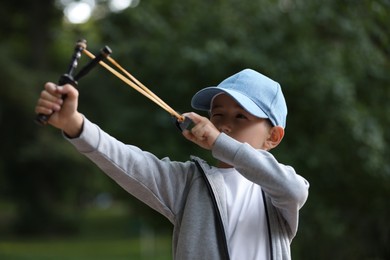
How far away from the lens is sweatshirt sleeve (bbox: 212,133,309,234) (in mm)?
2225

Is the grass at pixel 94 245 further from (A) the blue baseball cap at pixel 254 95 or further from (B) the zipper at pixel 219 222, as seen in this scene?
(B) the zipper at pixel 219 222

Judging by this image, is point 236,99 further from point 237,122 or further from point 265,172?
point 265,172

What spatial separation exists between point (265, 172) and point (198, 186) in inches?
10.7

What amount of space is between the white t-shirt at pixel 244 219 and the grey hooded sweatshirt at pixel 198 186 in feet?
0.10

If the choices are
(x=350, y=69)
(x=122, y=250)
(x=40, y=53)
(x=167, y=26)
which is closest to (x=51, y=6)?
(x=40, y=53)

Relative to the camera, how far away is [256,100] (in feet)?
8.06

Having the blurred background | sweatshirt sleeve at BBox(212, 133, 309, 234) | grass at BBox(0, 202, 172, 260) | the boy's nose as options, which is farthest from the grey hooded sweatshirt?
grass at BBox(0, 202, 172, 260)

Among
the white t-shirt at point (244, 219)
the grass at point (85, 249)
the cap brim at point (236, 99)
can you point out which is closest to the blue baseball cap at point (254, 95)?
the cap brim at point (236, 99)

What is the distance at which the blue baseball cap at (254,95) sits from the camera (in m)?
2.41

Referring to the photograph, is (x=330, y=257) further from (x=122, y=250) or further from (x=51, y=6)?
(x=51, y=6)

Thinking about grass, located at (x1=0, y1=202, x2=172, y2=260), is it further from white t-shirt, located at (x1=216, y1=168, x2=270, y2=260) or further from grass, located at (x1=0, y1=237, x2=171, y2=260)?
white t-shirt, located at (x1=216, y1=168, x2=270, y2=260)

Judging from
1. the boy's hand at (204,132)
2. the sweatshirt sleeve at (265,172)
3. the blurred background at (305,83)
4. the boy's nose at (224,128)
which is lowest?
the sweatshirt sleeve at (265,172)

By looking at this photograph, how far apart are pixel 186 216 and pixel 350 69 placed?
447 centimetres

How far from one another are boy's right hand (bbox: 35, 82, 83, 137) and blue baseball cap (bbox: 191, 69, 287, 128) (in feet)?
1.96
